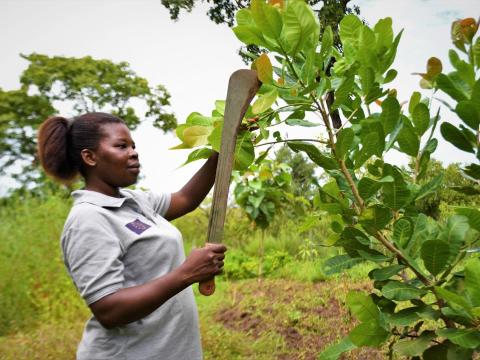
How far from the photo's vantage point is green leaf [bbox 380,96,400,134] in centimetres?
111

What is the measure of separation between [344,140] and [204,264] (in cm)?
45

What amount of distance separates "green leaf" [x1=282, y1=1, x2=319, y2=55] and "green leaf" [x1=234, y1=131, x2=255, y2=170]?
0.93 ft

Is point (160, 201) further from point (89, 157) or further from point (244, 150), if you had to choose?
point (244, 150)

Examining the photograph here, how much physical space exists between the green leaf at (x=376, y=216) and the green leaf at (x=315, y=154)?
13 cm

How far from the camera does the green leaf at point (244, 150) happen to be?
1.24m

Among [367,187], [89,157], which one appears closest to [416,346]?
[367,187]

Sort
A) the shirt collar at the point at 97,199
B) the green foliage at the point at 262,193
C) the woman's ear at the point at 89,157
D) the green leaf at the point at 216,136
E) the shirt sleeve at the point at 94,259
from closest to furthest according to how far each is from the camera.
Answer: the green leaf at the point at 216,136 < the shirt sleeve at the point at 94,259 < the shirt collar at the point at 97,199 < the woman's ear at the point at 89,157 < the green foliage at the point at 262,193

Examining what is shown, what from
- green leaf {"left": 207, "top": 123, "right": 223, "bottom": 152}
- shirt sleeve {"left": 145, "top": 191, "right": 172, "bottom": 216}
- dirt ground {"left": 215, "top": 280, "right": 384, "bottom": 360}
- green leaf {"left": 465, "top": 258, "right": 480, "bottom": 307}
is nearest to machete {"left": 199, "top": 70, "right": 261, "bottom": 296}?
green leaf {"left": 207, "top": 123, "right": 223, "bottom": 152}

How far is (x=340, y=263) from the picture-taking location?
4.09ft

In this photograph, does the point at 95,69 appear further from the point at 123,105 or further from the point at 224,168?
the point at 224,168

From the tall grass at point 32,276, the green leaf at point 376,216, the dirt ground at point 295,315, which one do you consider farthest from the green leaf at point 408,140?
the tall grass at point 32,276

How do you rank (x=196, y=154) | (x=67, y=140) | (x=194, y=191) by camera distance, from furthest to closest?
1. (x=194, y=191)
2. (x=67, y=140)
3. (x=196, y=154)

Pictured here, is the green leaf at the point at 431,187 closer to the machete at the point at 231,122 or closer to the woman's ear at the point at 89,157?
the machete at the point at 231,122

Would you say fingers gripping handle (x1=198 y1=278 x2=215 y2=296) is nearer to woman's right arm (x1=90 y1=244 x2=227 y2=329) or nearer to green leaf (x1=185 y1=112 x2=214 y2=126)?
woman's right arm (x1=90 y1=244 x2=227 y2=329)
